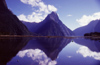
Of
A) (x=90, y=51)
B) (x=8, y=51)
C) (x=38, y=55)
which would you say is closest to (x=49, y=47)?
(x=90, y=51)

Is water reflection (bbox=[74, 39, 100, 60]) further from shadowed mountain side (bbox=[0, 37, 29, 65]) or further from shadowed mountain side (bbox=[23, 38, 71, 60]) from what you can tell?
shadowed mountain side (bbox=[0, 37, 29, 65])

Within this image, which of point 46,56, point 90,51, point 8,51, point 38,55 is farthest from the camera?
point 90,51

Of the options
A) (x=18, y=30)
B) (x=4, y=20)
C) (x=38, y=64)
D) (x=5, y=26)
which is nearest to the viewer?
(x=38, y=64)

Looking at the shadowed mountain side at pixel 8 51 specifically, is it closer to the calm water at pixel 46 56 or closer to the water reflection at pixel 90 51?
the calm water at pixel 46 56

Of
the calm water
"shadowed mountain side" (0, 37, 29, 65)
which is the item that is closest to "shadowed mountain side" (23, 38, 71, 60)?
the calm water

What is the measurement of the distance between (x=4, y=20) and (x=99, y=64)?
183m

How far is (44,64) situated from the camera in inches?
571

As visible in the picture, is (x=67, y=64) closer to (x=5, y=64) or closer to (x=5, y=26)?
(x=5, y=64)

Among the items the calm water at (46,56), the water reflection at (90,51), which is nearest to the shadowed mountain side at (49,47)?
the calm water at (46,56)

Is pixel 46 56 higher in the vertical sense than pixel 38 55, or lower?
lower

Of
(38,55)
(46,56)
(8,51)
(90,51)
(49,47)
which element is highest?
(49,47)

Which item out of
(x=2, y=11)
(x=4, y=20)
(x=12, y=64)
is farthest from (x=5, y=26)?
(x=12, y=64)

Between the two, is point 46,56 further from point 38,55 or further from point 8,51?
point 8,51

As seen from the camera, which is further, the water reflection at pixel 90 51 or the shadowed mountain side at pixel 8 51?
the water reflection at pixel 90 51
